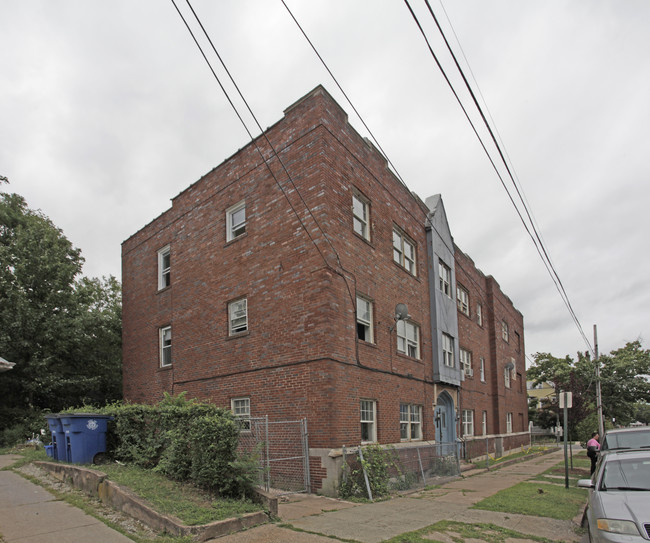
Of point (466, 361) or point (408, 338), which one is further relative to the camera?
point (466, 361)

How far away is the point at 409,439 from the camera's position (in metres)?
15.3

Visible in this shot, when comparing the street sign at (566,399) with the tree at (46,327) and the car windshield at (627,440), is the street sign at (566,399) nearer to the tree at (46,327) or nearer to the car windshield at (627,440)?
the car windshield at (627,440)

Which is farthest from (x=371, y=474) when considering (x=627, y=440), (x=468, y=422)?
(x=468, y=422)

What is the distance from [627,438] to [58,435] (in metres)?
12.2

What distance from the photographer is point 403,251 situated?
17.2 metres

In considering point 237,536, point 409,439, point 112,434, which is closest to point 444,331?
point 409,439

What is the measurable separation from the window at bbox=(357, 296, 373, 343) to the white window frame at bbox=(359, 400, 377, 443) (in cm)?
167

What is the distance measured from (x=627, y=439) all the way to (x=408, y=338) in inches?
283

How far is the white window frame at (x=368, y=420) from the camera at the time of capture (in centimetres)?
1320

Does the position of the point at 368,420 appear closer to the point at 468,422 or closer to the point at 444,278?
the point at 444,278

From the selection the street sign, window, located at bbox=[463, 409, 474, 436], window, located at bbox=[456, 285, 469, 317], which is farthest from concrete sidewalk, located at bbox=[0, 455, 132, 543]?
window, located at bbox=[456, 285, 469, 317]

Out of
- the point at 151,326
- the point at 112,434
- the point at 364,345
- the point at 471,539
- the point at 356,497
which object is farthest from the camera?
the point at 151,326

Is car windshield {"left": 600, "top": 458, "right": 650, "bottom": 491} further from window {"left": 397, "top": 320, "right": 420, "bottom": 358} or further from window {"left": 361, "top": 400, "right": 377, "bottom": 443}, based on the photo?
window {"left": 397, "top": 320, "right": 420, "bottom": 358}

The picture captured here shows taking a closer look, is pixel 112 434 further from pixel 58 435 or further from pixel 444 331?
pixel 444 331
